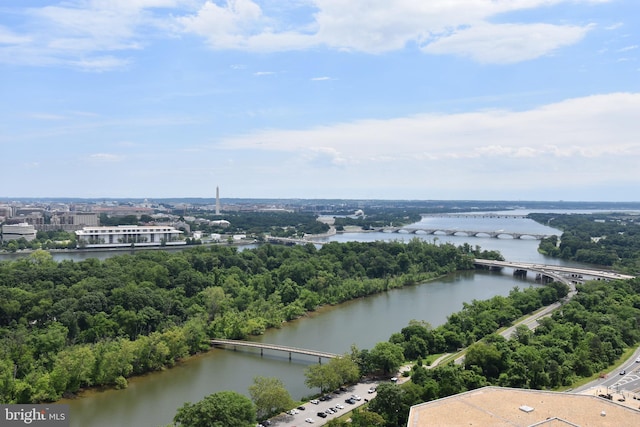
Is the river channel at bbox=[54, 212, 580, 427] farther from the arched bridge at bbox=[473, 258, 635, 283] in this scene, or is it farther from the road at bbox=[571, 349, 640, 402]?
the road at bbox=[571, 349, 640, 402]

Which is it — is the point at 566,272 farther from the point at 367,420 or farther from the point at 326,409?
the point at 367,420

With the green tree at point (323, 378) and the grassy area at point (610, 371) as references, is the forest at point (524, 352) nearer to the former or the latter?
the grassy area at point (610, 371)

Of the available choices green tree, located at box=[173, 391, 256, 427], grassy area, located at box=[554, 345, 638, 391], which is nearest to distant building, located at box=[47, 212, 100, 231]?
green tree, located at box=[173, 391, 256, 427]

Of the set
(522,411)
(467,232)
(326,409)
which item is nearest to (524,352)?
(522,411)

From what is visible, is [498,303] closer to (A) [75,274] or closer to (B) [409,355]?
(B) [409,355]

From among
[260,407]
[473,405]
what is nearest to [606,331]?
[473,405]

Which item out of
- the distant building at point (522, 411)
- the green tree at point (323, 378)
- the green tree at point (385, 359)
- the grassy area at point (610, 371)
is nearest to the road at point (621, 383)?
the grassy area at point (610, 371)

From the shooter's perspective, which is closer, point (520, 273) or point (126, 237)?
point (520, 273)
